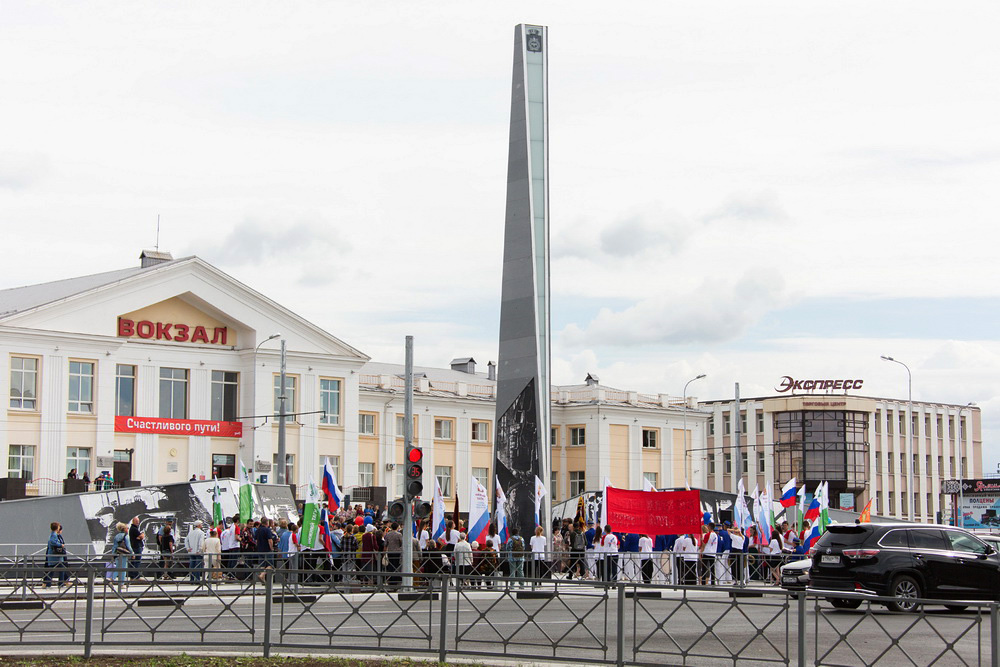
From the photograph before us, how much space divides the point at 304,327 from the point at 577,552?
3755cm

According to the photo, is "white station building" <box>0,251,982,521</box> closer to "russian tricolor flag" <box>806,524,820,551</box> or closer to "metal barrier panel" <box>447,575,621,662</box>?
"russian tricolor flag" <box>806,524,820,551</box>

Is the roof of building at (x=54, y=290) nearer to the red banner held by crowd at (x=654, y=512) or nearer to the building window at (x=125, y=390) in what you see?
the building window at (x=125, y=390)

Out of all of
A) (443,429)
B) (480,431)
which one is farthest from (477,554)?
(480,431)

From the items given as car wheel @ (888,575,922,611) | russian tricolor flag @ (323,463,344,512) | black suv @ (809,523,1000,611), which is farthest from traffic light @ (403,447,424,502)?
car wheel @ (888,575,922,611)

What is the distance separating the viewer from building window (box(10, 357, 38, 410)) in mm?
53062

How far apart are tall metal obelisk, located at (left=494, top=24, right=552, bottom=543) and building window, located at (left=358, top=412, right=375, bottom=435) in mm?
37228

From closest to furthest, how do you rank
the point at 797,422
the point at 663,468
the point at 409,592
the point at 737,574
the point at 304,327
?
the point at 409,592 < the point at 737,574 < the point at 304,327 < the point at 663,468 < the point at 797,422

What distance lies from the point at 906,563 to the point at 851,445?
264ft

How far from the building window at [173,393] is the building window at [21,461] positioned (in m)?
6.49

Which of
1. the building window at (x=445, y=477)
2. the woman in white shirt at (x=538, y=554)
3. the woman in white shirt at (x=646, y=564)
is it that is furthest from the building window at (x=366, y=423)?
the woman in white shirt at (x=646, y=564)

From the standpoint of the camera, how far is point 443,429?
2832 inches

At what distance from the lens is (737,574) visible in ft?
87.3

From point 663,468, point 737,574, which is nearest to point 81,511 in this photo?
point 737,574

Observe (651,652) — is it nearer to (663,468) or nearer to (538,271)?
(538,271)
